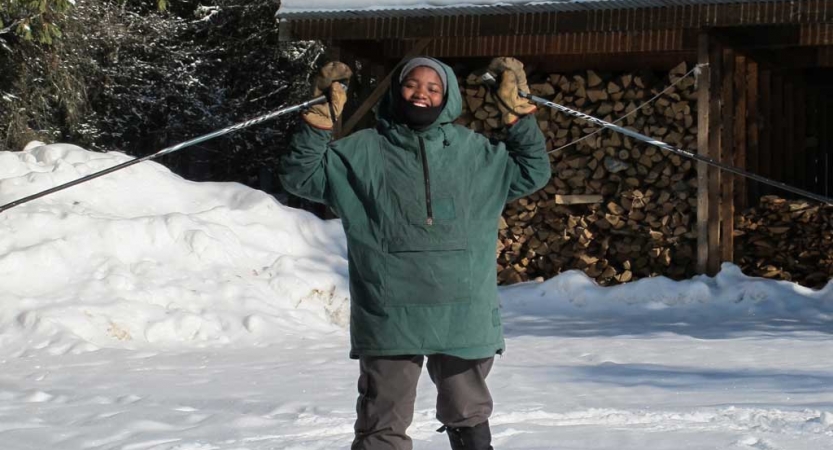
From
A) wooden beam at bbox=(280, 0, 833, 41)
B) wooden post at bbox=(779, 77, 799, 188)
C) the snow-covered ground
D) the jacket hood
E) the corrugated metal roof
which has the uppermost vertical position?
the corrugated metal roof

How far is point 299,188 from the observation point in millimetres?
3764

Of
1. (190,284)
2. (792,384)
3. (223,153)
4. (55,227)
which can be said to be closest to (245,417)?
(792,384)

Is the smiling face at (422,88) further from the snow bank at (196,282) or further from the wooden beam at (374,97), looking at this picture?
the wooden beam at (374,97)

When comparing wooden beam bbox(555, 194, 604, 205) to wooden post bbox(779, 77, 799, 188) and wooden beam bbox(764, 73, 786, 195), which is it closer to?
wooden beam bbox(764, 73, 786, 195)

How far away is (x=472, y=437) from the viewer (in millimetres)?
3734

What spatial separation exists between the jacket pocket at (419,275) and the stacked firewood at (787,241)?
8.74 metres

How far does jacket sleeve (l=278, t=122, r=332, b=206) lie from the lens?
12.2 ft

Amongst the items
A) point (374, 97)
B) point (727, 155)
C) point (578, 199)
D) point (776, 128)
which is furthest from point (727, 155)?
point (374, 97)

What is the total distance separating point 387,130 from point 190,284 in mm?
5665

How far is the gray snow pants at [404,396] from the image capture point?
3.66 meters

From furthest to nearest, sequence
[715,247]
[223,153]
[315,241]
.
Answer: [223,153], [715,247], [315,241]

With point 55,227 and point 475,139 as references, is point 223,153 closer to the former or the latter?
point 55,227

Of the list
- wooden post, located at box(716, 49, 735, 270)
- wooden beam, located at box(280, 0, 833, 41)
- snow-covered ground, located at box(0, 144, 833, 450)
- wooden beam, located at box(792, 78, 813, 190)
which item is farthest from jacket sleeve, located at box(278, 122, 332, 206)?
wooden beam, located at box(792, 78, 813, 190)

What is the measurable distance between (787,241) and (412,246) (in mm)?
8901
